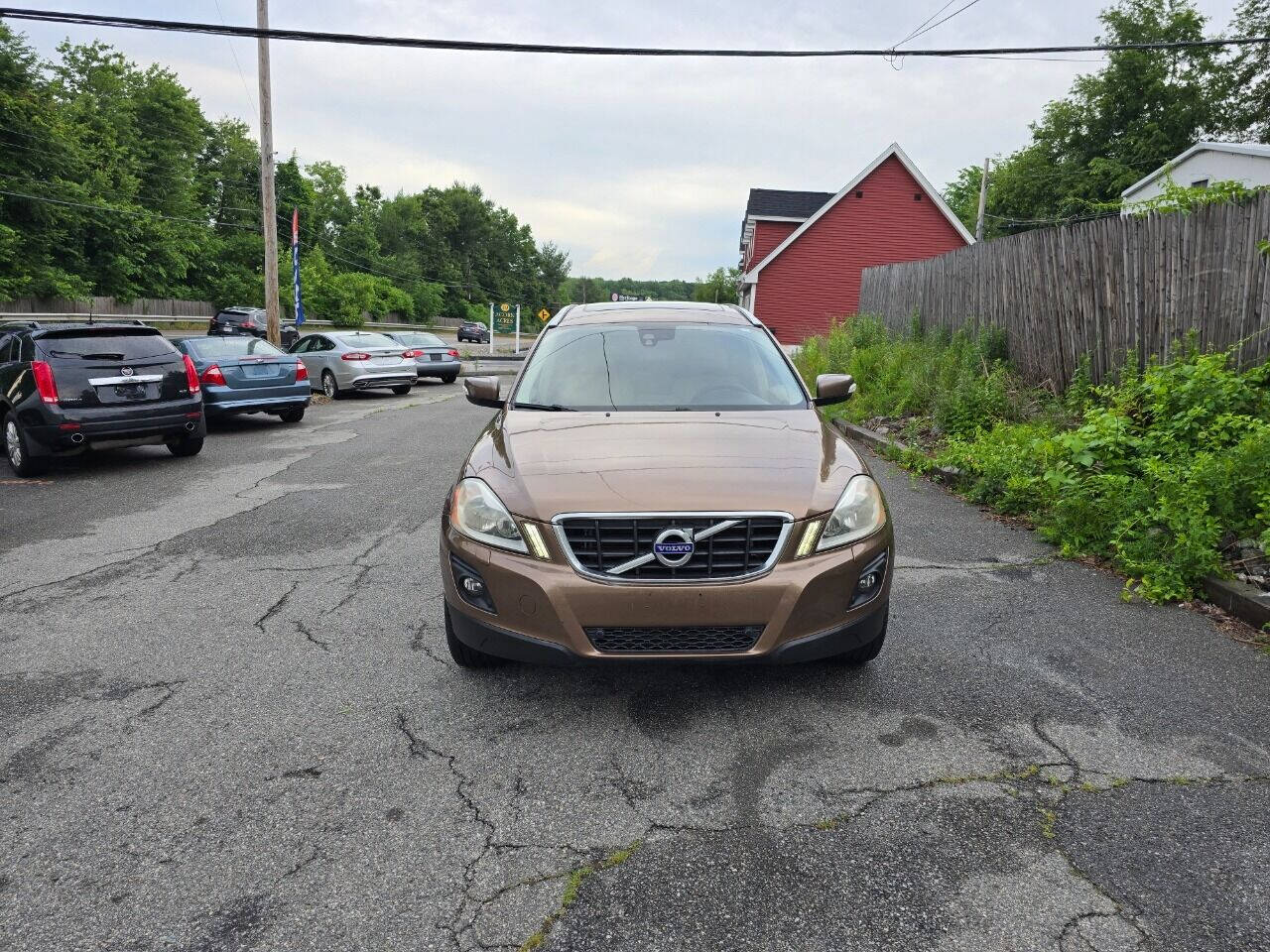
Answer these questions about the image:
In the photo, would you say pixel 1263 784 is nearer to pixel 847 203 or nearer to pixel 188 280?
pixel 847 203

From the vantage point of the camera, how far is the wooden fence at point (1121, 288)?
21.8 feet

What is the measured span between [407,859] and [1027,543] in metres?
5.18

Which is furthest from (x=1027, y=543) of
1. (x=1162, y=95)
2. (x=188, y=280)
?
(x=188, y=280)

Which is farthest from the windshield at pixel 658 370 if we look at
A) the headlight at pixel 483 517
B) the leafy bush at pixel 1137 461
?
the leafy bush at pixel 1137 461

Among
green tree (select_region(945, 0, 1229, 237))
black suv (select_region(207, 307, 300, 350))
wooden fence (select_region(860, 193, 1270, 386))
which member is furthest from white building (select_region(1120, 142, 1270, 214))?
black suv (select_region(207, 307, 300, 350))

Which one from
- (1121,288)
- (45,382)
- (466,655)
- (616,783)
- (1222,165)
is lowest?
(616,783)

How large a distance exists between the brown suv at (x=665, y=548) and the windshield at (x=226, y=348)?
10.5 meters

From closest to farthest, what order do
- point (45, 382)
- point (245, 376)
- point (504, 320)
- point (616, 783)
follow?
point (616, 783), point (45, 382), point (245, 376), point (504, 320)

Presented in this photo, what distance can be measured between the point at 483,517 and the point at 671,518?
79 centimetres

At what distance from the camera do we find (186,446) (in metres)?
10.1

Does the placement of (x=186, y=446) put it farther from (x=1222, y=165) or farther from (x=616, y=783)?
(x=1222, y=165)

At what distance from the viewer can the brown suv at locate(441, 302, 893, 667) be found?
10.0 feet

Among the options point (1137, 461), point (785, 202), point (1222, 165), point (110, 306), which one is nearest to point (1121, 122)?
point (785, 202)

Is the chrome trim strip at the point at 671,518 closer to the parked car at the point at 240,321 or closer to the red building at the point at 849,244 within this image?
the red building at the point at 849,244
